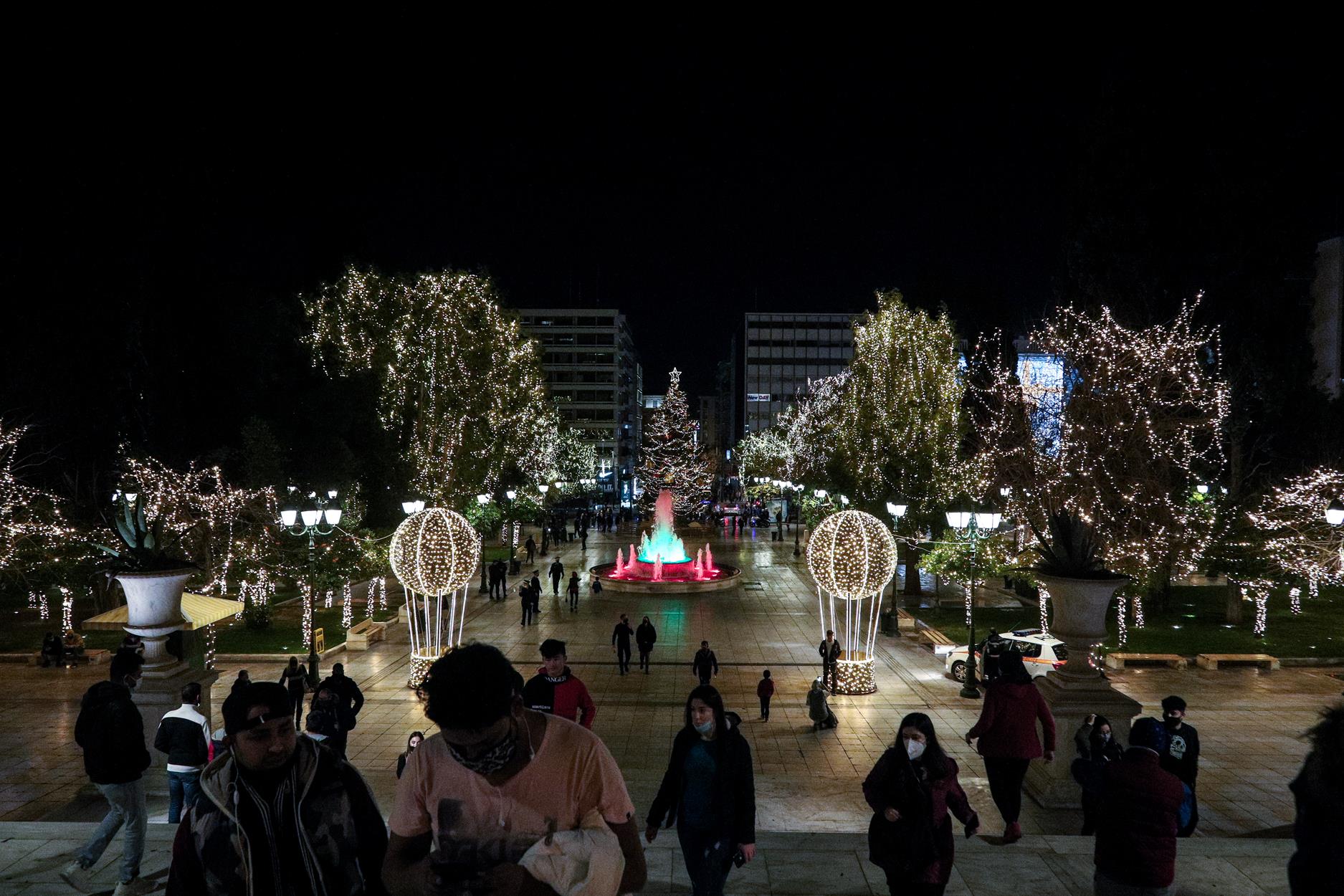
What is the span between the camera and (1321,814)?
3.37m

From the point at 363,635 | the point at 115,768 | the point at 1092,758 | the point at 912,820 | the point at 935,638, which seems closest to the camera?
the point at 912,820

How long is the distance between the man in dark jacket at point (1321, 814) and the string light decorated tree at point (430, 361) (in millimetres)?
27689

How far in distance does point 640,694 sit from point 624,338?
122390 mm

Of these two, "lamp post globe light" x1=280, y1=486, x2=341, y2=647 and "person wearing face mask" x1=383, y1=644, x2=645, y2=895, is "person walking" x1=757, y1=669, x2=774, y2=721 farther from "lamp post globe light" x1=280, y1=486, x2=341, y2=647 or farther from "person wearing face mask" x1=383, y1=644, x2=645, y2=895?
"person wearing face mask" x1=383, y1=644, x2=645, y2=895

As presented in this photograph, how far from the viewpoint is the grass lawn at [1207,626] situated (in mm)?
20688

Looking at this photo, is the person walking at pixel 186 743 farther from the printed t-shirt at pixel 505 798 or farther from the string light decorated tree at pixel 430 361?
the string light decorated tree at pixel 430 361

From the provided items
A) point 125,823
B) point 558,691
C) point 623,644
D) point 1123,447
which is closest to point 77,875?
point 125,823

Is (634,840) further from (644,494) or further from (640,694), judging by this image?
(644,494)

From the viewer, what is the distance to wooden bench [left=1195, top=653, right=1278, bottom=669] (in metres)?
18.9

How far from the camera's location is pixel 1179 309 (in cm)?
2961

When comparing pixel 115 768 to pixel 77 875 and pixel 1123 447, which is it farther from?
pixel 1123 447

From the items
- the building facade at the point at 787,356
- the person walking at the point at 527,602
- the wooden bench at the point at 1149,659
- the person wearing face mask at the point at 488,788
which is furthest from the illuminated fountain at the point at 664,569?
the building facade at the point at 787,356

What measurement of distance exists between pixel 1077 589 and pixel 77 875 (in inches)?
370

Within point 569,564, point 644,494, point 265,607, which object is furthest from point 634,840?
point 644,494
